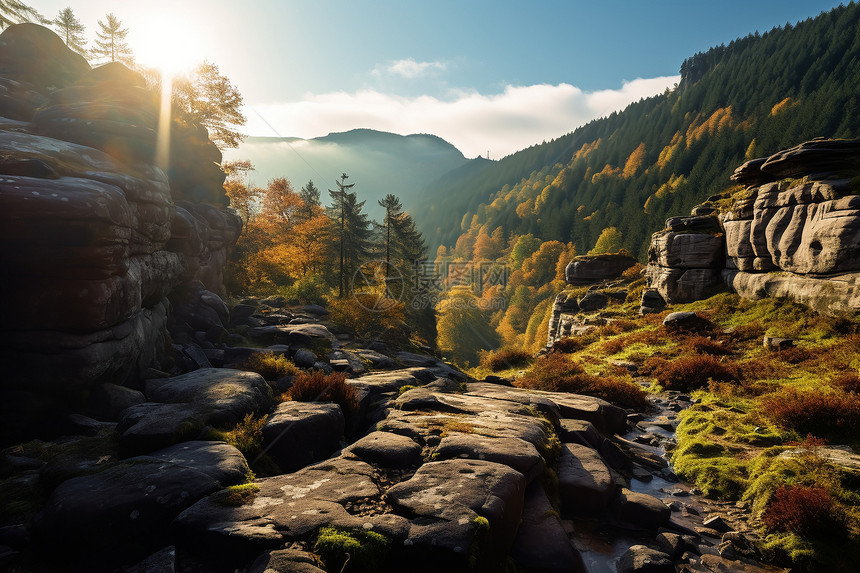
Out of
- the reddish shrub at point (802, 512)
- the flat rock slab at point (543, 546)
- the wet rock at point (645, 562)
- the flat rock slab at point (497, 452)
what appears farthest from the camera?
the flat rock slab at point (497, 452)

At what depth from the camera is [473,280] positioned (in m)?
116

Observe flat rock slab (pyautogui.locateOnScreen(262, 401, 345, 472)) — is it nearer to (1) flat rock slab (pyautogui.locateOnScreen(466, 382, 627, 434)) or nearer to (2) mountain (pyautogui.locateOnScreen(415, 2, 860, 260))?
(1) flat rock slab (pyautogui.locateOnScreen(466, 382, 627, 434))

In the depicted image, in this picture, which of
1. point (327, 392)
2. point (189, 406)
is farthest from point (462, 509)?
point (189, 406)

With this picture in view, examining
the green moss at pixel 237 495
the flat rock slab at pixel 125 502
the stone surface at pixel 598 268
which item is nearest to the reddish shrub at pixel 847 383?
the green moss at pixel 237 495

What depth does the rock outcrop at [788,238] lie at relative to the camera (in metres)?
17.4

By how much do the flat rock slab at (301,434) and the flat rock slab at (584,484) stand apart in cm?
472

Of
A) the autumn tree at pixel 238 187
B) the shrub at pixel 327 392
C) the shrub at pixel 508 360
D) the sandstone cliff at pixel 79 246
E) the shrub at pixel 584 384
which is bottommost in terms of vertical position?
the shrub at pixel 508 360

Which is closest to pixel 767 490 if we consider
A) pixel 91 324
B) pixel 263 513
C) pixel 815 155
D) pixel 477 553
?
pixel 477 553

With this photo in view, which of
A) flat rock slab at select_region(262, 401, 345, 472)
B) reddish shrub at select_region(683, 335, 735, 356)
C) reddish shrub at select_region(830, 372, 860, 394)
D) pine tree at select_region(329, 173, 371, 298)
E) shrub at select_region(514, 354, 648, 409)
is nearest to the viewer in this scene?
flat rock slab at select_region(262, 401, 345, 472)

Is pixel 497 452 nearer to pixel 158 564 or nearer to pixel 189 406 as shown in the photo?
pixel 158 564

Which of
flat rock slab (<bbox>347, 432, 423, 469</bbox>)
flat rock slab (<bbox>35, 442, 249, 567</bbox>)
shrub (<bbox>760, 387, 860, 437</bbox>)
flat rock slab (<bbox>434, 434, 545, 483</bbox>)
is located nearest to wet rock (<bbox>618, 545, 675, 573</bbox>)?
flat rock slab (<bbox>434, 434, 545, 483</bbox>)

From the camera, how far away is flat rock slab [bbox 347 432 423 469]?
6605mm

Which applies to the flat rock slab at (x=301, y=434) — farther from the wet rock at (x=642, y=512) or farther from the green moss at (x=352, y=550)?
the wet rock at (x=642, y=512)

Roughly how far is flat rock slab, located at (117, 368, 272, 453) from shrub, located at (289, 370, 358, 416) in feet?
2.49
